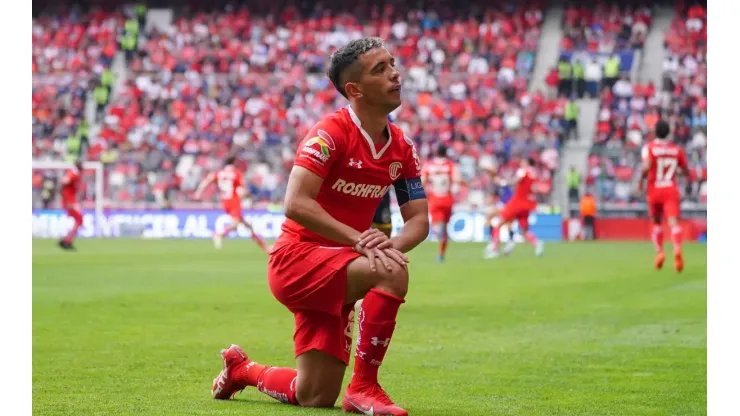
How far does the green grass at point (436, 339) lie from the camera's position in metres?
6.80

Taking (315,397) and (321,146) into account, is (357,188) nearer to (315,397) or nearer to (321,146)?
(321,146)

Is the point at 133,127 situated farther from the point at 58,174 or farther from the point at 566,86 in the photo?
the point at 566,86

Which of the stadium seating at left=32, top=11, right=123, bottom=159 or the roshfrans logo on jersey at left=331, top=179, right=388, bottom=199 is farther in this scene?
the stadium seating at left=32, top=11, right=123, bottom=159

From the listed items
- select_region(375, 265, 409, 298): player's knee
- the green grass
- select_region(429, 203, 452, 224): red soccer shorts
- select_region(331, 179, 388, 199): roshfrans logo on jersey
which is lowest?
the green grass

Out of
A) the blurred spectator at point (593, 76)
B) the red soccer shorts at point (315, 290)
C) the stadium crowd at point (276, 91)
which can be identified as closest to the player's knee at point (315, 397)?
the red soccer shorts at point (315, 290)

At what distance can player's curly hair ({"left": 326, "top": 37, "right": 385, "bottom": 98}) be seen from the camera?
20.1 feet

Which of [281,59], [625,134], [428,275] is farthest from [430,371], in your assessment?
[281,59]

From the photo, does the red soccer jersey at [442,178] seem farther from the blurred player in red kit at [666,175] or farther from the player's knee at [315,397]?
the player's knee at [315,397]

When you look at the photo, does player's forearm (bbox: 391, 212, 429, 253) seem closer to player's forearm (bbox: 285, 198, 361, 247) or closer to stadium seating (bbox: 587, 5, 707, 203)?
player's forearm (bbox: 285, 198, 361, 247)

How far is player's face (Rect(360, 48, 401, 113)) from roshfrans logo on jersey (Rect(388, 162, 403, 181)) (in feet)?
1.11

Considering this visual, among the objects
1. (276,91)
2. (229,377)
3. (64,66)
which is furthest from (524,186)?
(64,66)

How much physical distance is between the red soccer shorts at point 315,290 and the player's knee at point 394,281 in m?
0.22

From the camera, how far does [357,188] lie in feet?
20.2

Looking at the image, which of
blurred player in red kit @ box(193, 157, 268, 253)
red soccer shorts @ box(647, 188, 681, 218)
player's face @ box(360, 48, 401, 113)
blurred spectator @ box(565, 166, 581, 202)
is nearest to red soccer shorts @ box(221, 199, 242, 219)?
blurred player in red kit @ box(193, 157, 268, 253)
